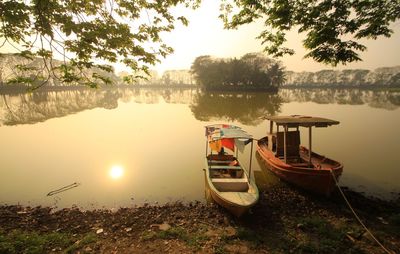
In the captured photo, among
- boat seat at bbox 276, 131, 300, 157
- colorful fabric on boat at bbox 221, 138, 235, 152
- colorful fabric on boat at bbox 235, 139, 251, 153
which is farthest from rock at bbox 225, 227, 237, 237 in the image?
boat seat at bbox 276, 131, 300, 157

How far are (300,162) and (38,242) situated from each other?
12428 mm

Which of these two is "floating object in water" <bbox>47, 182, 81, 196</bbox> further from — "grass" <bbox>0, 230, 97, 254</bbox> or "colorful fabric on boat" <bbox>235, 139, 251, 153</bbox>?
"colorful fabric on boat" <bbox>235, 139, 251, 153</bbox>

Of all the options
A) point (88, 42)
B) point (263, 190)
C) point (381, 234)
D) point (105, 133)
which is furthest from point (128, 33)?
point (105, 133)

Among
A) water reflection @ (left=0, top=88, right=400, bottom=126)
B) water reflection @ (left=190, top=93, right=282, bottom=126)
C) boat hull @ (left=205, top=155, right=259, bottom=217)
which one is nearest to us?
boat hull @ (left=205, top=155, right=259, bottom=217)

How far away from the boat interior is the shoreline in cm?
102

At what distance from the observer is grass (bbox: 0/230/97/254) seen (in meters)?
6.71

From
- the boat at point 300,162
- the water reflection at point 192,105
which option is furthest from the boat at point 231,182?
the water reflection at point 192,105

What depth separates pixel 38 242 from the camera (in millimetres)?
7105

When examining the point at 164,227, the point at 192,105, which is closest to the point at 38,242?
the point at 164,227

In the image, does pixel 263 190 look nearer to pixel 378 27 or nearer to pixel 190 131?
pixel 378 27

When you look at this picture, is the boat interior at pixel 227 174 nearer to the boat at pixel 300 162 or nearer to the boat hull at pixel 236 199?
the boat hull at pixel 236 199

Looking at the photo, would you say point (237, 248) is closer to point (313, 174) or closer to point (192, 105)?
point (313, 174)

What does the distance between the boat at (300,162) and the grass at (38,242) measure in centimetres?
923

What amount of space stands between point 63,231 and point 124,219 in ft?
6.84
